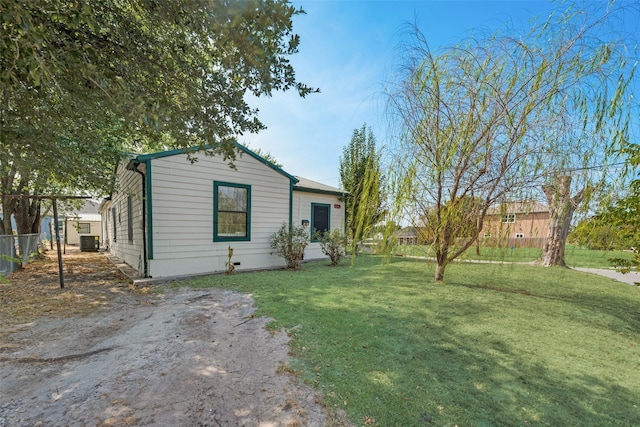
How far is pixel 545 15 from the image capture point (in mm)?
3574

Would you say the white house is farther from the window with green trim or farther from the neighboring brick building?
the neighboring brick building

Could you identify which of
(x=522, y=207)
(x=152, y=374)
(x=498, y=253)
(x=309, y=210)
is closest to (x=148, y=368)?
(x=152, y=374)

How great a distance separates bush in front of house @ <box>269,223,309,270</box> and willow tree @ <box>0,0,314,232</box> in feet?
15.4

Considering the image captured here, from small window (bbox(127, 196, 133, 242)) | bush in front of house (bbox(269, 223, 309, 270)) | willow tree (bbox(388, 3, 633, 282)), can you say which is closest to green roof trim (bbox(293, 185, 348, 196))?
bush in front of house (bbox(269, 223, 309, 270))

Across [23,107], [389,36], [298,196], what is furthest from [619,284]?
[23,107]

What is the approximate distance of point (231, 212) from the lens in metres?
7.34

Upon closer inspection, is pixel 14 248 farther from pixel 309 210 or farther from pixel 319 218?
pixel 319 218

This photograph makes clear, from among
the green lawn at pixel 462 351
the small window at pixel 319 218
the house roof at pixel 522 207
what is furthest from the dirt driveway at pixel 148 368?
the small window at pixel 319 218

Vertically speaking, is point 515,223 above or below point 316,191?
below

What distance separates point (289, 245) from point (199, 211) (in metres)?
2.54

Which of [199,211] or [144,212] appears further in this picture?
[199,211]

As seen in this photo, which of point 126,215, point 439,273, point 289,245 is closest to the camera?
point 439,273

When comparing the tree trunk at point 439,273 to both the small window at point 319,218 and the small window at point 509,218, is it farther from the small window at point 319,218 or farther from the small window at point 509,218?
the small window at point 319,218

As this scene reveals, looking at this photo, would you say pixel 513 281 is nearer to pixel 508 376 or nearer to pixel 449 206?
pixel 449 206
